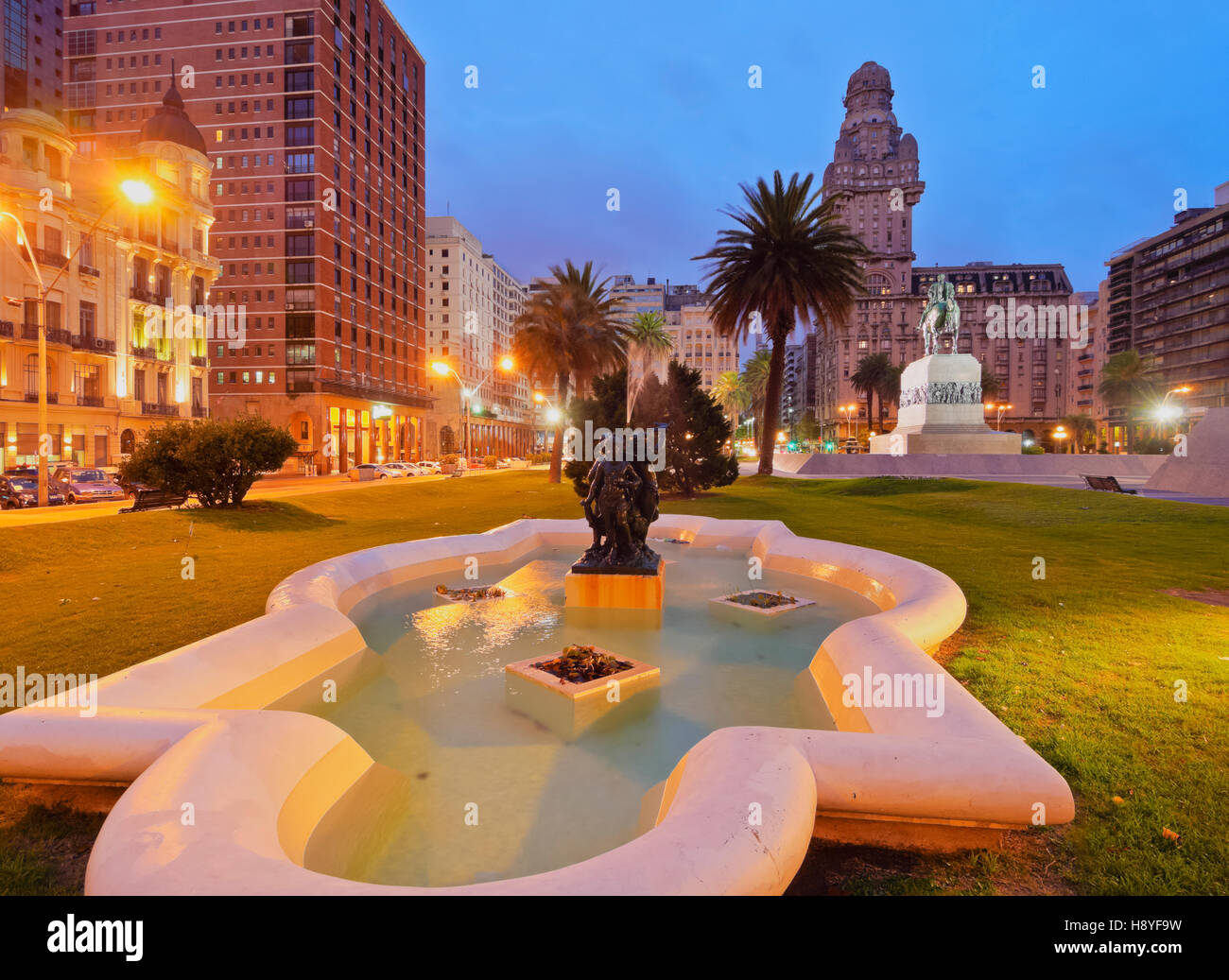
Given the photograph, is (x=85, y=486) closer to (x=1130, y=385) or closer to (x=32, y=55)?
(x=32, y=55)

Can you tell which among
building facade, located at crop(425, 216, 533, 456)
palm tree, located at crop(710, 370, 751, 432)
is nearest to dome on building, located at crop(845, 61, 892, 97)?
palm tree, located at crop(710, 370, 751, 432)

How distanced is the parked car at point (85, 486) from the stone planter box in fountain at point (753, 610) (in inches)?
1062

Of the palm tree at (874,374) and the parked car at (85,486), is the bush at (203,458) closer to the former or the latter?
A: the parked car at (85,486)

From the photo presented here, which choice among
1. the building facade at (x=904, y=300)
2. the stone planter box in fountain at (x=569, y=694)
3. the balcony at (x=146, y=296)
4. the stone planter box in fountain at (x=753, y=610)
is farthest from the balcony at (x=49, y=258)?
the building facade at (x=904, y=300)

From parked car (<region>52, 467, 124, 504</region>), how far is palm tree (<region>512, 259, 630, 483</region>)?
20521mm

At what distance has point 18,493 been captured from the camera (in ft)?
76.6

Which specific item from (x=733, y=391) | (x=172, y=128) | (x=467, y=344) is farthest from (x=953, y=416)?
(x=733, y=391)

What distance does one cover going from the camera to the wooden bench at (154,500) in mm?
17609

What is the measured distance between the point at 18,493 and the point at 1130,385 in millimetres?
115162

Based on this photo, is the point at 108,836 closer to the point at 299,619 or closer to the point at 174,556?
the point at 299,619

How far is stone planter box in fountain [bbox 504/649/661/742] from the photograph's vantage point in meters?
5.52
